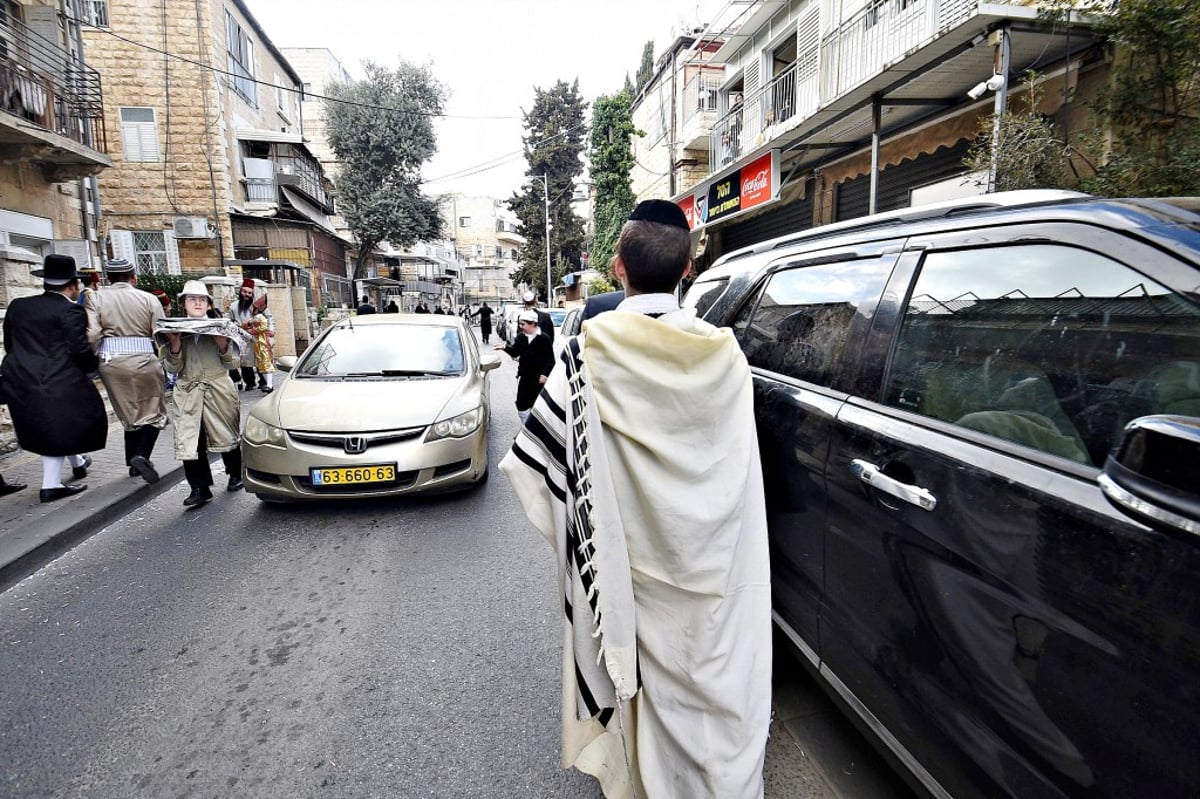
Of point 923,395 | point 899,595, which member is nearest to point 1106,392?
point 923,395

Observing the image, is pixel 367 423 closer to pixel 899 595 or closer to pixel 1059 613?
pixel 899 595

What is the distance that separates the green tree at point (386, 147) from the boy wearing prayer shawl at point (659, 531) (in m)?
30.2

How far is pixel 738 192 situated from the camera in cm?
1348

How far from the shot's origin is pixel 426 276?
166 ft

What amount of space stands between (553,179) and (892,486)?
4608cm

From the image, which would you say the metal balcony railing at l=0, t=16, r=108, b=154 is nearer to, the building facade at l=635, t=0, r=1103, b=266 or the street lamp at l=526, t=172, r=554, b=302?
the building facade at l=635, t=0, r=1103, b=266

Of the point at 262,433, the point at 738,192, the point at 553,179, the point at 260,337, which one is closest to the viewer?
→ the point at 262,433

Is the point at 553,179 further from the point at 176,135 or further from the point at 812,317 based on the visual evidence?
the point at 812,317

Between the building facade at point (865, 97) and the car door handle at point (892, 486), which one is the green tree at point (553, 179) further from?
the car door handle at point (892, 486)

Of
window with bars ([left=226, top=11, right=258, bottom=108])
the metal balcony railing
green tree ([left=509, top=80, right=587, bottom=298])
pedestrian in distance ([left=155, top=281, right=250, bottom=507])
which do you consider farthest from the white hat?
green tree ([left=509, top=80, right=587, bottom=298])

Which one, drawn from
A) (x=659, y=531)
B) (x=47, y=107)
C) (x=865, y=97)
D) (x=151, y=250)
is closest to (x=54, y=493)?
(x=659, y=531)

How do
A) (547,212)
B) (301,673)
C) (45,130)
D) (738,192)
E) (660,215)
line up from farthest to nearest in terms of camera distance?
(547,212) < (738,192) < (45,130) < (301,673) < (660,215)

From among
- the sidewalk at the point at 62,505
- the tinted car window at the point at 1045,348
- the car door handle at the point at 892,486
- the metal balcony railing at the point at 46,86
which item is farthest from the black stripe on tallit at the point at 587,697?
the metal balcony railing at the point at 46,86

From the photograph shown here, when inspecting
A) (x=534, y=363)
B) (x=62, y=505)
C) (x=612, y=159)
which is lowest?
(x=62, y=505)
